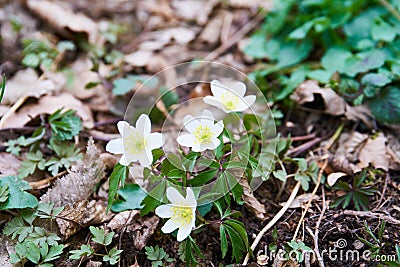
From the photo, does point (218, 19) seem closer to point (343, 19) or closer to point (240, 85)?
point (343, 19)

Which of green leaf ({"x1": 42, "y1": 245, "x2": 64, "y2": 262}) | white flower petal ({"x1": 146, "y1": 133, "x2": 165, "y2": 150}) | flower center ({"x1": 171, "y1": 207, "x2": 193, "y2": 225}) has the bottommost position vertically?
green leaf ({"x1": 42, "y1": 245, "x2": 64, "y2": 262})

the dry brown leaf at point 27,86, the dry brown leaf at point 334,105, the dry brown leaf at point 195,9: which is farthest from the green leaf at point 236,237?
the dry brown leaf at point 195,9

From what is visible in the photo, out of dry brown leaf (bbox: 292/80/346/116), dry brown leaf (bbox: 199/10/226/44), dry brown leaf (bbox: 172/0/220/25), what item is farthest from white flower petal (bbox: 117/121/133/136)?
dry brown leaf (bbox: 172/0/220/25)

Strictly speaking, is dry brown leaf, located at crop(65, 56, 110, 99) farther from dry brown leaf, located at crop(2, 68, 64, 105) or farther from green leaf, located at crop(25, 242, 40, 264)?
green leaf, located at crop(25, 242, 40, 264)

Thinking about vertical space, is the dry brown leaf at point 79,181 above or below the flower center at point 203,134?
below

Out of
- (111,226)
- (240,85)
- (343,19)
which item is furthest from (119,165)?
(343,19)

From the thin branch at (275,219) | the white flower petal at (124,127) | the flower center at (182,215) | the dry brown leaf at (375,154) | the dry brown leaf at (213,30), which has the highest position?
the white flower petal at (124,127)

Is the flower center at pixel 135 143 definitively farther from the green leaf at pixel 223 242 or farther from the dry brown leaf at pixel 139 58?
the dry brown leaf at pixel 139 58
